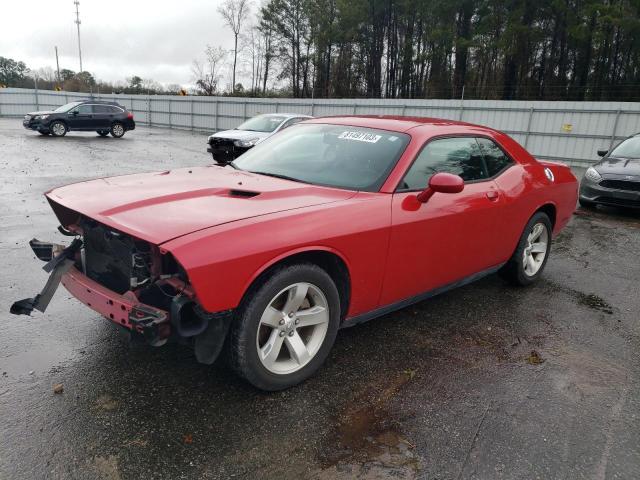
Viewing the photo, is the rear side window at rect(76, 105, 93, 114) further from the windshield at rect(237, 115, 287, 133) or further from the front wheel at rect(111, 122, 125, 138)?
the windshield at rect(237, 115, 287, 133)

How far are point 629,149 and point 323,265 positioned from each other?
28.4 feet

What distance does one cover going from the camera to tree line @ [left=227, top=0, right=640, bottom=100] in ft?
87.9

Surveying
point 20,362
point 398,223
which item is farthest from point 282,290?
point 20,362

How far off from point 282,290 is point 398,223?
3.09 ft

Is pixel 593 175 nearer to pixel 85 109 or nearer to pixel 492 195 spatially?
pixel 492 195

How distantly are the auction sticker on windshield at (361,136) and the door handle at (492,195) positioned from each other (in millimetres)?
1042

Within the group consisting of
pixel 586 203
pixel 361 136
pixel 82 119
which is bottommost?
pixel 586 203

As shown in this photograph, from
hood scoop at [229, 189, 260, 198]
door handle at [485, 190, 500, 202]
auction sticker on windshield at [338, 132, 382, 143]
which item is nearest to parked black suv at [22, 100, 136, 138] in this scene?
auction sticker on windshield at [338, 132, 382, 143]

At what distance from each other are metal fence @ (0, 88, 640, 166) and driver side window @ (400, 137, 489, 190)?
14776 millimetres

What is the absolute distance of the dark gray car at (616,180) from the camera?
822 cm

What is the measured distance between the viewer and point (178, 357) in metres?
3.15

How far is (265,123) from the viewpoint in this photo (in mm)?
14250

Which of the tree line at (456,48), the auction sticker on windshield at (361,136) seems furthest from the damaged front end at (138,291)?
the tree line at (456,48)

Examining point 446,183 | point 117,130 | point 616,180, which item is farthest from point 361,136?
point 117,130
